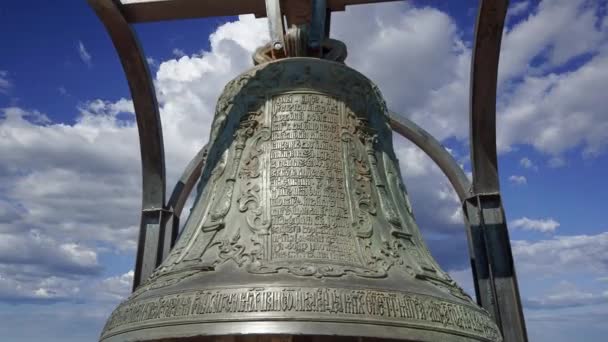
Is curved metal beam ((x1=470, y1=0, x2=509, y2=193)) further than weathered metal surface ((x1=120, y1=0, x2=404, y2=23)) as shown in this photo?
No

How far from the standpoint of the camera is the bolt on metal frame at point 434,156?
4789 mm

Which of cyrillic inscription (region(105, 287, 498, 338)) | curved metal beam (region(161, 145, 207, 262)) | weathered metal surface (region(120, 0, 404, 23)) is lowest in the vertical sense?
cyrillic inscription (region(105, 287, 498, 338))

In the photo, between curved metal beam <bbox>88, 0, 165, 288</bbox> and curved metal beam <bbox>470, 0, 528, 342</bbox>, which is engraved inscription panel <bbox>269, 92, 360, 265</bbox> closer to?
curved metal beam <bbox>470, 0, 528, 342</bbox>

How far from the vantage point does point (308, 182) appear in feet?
10.4

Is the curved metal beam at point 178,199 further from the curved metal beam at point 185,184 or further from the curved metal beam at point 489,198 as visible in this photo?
the curved metal beam at point 489,198

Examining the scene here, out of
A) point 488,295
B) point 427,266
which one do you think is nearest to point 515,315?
point 488,295

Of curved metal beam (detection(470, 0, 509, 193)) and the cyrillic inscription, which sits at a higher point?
curved metal beam (detection(470, 0, 509, 193))

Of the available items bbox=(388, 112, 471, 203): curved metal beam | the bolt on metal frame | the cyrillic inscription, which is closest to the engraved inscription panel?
the cyrillic inscription

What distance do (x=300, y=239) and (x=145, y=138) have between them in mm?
3384

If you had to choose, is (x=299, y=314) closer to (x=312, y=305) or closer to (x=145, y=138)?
(x=312, y=305)

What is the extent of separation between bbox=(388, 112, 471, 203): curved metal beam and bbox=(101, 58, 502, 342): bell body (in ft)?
6.45

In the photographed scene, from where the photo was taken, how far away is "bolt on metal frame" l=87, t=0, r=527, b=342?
15.7 feet

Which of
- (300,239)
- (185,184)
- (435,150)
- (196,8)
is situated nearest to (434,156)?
(435,150)

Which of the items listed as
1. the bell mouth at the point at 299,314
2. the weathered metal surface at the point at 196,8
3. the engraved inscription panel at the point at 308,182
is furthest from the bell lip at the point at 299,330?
the weathered metal surface at the point at 196,8
